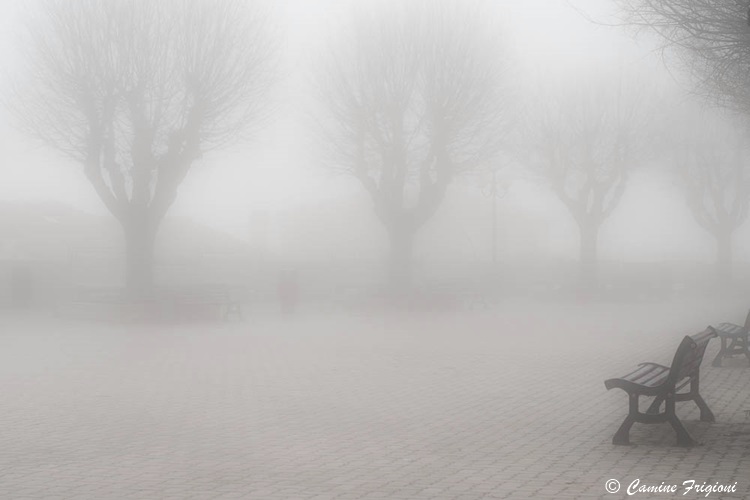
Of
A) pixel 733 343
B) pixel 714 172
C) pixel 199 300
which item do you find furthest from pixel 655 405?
pixel 714 172

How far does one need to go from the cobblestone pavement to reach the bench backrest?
1.86ft

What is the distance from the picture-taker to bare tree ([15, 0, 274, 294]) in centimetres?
2848

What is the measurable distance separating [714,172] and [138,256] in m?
30.3

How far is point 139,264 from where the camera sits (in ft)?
97.2

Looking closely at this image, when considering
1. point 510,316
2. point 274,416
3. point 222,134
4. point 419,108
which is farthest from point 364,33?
point 274,416

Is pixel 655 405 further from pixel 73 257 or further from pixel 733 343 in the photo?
pixel 73 257

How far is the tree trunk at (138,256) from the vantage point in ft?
97.0

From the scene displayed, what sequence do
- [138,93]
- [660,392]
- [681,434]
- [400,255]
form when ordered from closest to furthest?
1. [681,434]
2. [660,392]
3. [138,93]
4. [400,255]

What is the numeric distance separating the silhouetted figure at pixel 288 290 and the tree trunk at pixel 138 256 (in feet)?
12.9

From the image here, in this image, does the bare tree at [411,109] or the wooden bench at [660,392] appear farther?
the bare tree at [411,109]

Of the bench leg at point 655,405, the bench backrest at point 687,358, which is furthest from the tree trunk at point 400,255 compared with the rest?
the bench leg at point 655,405

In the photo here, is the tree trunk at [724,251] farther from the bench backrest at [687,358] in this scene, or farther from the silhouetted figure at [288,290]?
the bench backrest at [687,358]

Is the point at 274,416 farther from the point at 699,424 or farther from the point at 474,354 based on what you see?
the point at 474,354

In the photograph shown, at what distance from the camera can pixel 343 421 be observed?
36.0 ft
